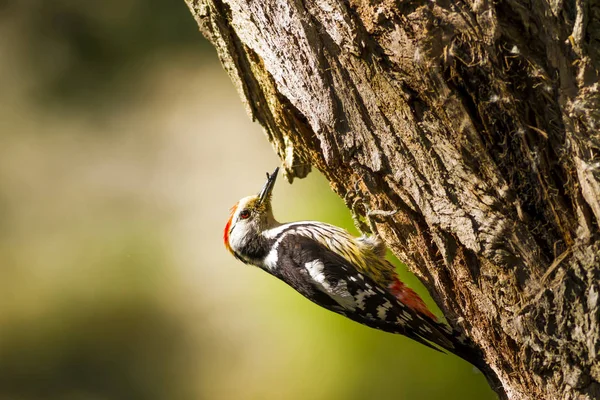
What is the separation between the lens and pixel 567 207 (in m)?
1.96

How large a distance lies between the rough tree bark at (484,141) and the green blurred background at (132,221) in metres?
2.29

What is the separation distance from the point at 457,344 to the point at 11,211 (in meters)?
4.93

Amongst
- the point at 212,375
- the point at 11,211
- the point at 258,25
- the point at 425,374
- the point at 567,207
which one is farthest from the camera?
the point at 11,211

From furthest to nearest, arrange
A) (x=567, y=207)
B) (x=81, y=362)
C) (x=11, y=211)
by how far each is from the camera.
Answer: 1. (x=11, y=211)
2. (x=81, y=362)
3. (x=567, y=207)

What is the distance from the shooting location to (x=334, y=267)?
9.95 ft

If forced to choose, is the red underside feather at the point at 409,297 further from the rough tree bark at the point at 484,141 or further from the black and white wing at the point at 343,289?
the rough tree bark at the point at 484,141

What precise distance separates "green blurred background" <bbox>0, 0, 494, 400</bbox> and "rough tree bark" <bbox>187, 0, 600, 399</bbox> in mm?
2287

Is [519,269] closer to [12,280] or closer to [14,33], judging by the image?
[12,280]

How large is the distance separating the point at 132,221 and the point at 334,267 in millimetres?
3060

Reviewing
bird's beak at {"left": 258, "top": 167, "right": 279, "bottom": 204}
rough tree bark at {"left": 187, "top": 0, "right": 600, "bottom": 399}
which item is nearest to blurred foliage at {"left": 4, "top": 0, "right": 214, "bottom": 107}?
bird's beak at {"left": 258, "top": 167, "right": 279, "bottom": 204}

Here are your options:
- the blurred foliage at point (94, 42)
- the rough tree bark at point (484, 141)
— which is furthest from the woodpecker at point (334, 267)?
the blurred foliage at point (94, 42)

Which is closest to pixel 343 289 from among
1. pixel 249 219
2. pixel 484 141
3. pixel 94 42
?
pixel 249 219

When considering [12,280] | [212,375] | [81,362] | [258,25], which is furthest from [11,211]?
[258,25]

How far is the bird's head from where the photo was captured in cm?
335
